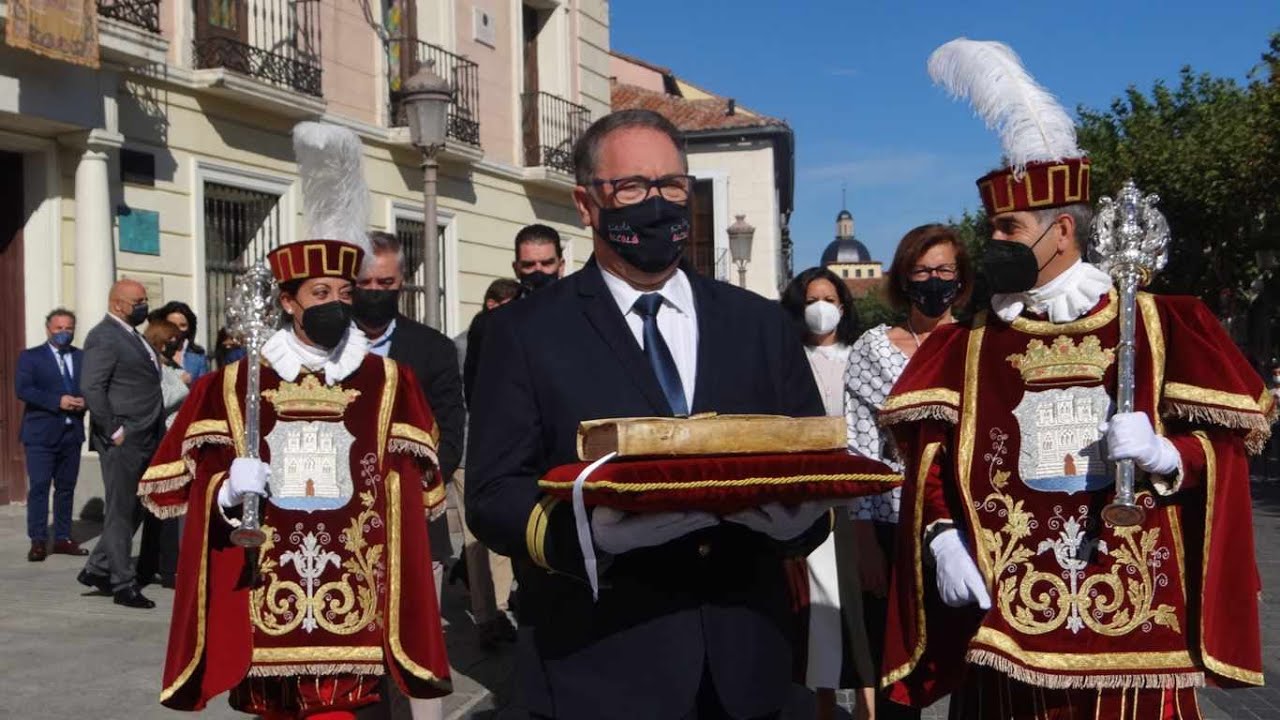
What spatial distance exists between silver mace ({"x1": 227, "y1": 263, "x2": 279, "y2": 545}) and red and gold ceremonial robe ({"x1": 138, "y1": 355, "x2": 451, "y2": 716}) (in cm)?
10

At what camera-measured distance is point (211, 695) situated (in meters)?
4.55

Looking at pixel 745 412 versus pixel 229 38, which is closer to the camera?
pixel 745 412

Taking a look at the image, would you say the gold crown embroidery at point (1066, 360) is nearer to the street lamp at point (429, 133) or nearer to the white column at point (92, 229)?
the street lamp at point (429, 133)

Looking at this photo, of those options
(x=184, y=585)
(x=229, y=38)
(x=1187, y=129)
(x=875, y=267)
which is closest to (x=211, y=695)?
(x=184, y=585)

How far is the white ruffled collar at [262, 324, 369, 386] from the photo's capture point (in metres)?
4.81

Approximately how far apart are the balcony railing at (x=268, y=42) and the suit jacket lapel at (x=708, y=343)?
1183cm

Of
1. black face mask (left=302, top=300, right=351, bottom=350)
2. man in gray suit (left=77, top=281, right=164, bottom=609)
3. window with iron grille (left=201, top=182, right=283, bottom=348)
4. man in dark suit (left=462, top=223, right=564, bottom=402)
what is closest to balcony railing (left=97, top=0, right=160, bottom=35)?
window with iron grille (left=201, top=182, right=283, bottom=348)

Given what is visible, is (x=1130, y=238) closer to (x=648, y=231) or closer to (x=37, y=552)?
(x=648, y=231)

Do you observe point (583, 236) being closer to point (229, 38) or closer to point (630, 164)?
point (229, 38)

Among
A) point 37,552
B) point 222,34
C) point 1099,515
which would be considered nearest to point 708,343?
point 1099,515

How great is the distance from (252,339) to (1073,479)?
2.68m

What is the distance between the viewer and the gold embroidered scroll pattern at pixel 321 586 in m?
4.70

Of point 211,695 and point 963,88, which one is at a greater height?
point 963,88

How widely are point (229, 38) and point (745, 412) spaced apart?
12287 millimetres
